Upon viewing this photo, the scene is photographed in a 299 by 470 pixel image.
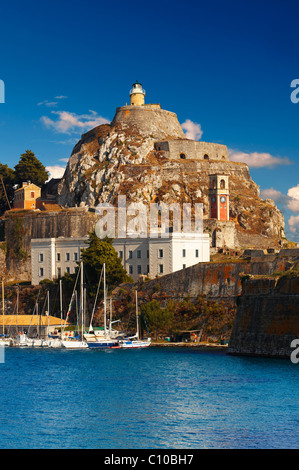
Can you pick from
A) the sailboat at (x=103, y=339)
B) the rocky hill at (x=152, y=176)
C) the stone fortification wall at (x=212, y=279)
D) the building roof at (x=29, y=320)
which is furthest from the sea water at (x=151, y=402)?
the rocky hill at (x=152, y=176)

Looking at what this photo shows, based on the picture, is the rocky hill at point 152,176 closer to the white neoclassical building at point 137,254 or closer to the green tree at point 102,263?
the white neoclassical building at point 137,254

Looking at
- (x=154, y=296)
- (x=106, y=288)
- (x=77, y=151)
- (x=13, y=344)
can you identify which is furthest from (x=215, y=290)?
(x=77, y=151)

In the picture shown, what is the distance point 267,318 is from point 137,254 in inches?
1110

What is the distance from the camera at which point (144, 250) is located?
7275cm

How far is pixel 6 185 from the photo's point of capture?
98.6 metres

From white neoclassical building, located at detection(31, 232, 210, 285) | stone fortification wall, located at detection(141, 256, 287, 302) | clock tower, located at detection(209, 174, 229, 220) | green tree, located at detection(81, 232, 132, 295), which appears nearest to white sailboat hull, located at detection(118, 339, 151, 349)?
stone fortification wall, located at detection(141, 256, 287, 302)

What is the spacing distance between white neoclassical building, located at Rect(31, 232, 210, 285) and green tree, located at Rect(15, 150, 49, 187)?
21.6 m

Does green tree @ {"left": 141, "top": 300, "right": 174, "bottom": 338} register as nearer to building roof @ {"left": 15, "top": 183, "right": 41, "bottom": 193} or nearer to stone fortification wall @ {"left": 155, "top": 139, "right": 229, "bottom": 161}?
stone fortification wall @ {"left": 155, "top": 139, "right": 229, "bottom": 161}

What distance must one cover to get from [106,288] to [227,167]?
3163 cm

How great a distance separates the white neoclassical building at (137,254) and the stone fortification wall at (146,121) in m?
23.9

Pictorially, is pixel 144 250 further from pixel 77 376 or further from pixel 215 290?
pixel 77 376

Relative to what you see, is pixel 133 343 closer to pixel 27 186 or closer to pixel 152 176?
pixel 152 176

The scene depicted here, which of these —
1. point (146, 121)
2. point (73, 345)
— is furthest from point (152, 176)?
point (73, 345)

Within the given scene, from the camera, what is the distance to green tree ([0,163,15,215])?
3819 inches
